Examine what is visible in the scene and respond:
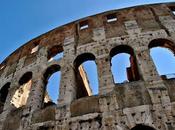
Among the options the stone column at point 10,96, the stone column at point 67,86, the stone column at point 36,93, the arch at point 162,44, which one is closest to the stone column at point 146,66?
the arch at point 162,44

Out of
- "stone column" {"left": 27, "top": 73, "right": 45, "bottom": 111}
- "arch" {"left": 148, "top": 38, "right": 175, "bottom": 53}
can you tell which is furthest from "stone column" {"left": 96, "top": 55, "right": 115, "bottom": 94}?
"stone column" {"left": 27, "top": 73, "right": 45, "bottom": 111}

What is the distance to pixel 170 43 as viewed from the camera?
30.5ft

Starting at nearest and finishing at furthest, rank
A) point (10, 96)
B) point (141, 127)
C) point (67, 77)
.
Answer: point (141, 127)
point (67, 77)
point (10, 96)

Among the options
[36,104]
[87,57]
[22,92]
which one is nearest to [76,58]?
[87,57]

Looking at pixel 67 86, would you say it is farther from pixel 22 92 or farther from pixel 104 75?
pixel 22 92

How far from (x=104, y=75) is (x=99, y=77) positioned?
7.8 inches

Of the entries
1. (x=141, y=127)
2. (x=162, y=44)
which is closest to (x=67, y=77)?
(x=141, y=127)

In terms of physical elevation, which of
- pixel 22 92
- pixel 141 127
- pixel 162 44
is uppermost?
pixel 162 44

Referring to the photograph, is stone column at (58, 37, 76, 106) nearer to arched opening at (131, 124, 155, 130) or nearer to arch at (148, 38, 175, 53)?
arched opening at (131, 124, 155, 130)

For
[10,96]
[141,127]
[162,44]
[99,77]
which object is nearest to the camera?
[141,127]

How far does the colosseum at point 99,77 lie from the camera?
693cm

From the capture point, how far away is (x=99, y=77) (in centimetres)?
838

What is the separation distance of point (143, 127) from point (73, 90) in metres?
3.00

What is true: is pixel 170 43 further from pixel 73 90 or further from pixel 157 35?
pixel 73 90
